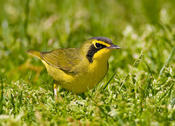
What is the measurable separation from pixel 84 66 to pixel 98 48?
0.29 metres

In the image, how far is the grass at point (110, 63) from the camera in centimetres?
325

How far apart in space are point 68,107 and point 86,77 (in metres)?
0.51

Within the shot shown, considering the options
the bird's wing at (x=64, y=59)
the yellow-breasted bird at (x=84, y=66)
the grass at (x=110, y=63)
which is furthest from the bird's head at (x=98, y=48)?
the grass at (x=110, y=63)

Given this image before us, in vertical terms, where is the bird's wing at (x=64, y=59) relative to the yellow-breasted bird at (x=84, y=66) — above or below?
above

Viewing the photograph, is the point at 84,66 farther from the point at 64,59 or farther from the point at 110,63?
the point at 110,63

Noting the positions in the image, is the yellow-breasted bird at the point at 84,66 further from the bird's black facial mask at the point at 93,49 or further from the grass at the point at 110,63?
the grass at the point at 110,63

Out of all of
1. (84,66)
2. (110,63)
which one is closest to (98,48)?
(84,66)

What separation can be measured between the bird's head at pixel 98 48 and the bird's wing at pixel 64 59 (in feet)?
0.55

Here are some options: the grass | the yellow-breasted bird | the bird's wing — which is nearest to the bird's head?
the yellow-breasted bird

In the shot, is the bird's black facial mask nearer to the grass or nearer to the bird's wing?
the bird's wing

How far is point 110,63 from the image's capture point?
526cm

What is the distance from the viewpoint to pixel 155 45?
5512mm

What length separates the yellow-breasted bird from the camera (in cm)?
385

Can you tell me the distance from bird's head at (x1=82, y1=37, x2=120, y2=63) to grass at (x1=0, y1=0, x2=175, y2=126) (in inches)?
12.0
